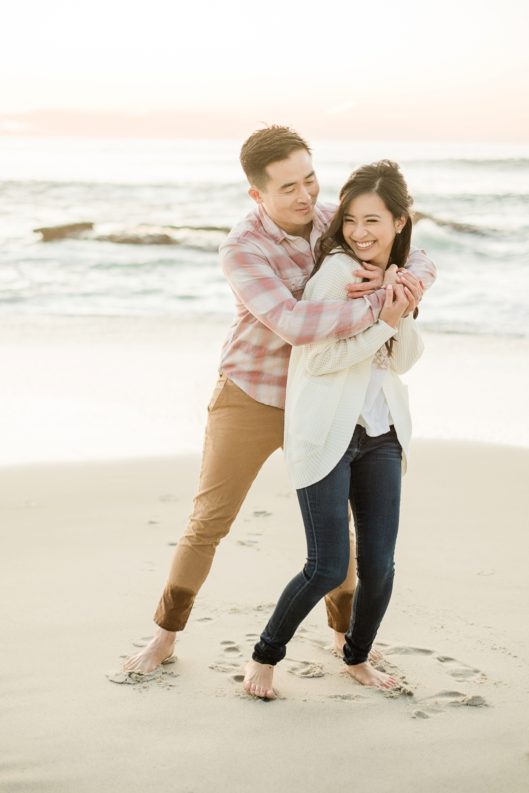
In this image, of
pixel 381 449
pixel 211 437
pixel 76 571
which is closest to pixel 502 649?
pixel 381 449

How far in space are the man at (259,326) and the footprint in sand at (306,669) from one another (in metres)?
0.23

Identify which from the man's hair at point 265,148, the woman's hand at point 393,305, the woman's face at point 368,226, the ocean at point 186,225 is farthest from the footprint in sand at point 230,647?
the ocean at point 186,225

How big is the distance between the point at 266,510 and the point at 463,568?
1.07 m

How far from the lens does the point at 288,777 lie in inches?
102

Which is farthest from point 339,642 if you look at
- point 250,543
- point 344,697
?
point 250,543

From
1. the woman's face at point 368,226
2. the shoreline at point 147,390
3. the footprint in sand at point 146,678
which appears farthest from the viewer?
the shoreline at point 147,390

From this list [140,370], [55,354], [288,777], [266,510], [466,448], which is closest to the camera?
[288,777]

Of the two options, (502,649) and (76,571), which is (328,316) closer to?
(502,649)

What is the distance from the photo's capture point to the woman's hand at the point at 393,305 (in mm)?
2783

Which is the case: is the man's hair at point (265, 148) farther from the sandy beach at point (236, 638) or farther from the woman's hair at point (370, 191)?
the sandy beach at point (236, 638)

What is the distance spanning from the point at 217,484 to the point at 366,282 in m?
0.78

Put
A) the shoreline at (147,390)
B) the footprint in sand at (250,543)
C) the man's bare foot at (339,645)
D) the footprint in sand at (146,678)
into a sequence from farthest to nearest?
the shoreline at (147,390) < the footprint in sand at (250,543) < the man's bare foot at (339,645) < the footprint in sand at (146,678)

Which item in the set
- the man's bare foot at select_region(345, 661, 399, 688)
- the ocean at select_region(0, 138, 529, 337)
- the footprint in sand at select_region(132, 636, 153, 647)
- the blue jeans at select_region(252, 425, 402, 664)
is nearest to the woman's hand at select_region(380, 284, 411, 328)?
the blue jeans at select_region(252, 425, 402, 664)

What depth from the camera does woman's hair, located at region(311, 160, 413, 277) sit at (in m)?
2.86
